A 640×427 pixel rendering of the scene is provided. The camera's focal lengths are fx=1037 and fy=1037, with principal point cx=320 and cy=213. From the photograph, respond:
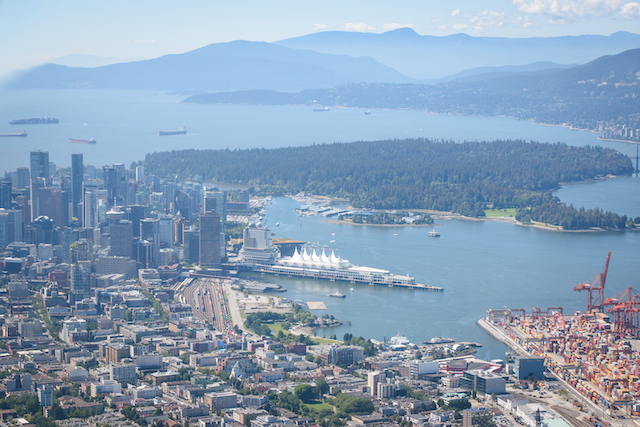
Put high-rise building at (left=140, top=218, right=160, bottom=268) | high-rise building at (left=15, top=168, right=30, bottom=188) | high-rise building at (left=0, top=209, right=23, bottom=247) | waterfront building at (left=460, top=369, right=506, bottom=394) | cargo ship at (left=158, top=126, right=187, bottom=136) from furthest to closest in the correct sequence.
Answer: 1. cargo ship at (left=158, top=126, right=187, bottom=136)
2. high-rise building at (left=15, top=168, right=30, bottom=188)
3. high-rise building at (left=0, top=209, right=23, bottom=247)
4. high-rise building at (left=140, top=218, right=160, bottom=268)
5. waterfront building at (left=460, top=369, right=506, bottom=394)

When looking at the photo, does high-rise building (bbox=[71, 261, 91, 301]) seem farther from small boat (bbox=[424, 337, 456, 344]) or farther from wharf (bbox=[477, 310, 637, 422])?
wharf (bbox=[477, 310, 637, 422])

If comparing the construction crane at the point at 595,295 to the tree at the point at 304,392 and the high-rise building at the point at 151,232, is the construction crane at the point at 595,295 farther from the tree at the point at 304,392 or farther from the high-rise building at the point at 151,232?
the high-rise building at the point at 151,232

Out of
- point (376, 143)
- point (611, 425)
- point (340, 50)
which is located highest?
point (340, 50)

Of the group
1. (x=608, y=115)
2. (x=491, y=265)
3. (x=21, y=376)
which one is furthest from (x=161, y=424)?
(x=608, y=115)

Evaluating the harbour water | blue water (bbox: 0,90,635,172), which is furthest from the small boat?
blue water (bbox: 0,90,635,172)

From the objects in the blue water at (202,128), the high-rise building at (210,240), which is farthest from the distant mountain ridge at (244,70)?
the high-rise building at (210,240)

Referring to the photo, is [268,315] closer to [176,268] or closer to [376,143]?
[176,268]

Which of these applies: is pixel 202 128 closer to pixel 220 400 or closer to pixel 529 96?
pixel 529 96

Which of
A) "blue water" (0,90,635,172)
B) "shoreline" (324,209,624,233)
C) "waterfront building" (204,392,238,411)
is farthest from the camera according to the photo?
"blue water" (0,90,635,172)

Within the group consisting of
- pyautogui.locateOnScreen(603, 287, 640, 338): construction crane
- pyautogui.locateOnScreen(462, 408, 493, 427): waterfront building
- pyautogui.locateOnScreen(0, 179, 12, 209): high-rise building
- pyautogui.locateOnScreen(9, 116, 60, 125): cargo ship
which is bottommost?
pyautogui.locateOnScreen(462, 408, 493, 427): waterfront building
